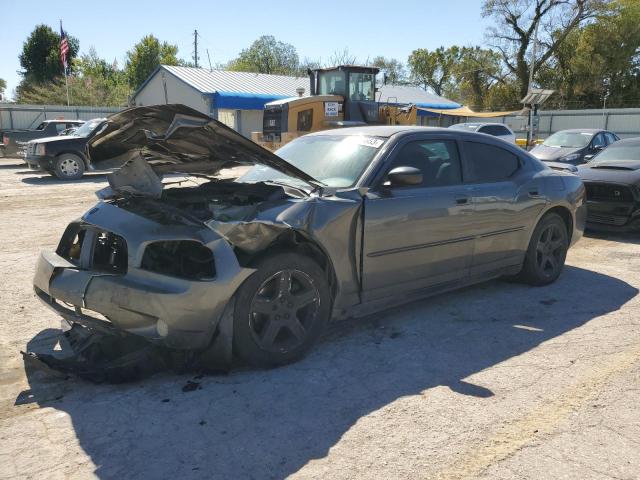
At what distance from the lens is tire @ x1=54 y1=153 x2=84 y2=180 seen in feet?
49.3

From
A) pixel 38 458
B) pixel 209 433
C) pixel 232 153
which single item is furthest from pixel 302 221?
pixel 38 458

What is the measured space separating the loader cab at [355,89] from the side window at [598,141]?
19.9ft

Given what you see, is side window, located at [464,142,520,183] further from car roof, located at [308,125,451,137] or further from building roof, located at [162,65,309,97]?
building roof, located at [162,65,309,97]

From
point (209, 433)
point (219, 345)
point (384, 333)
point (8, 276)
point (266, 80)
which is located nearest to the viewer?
point (209, 433)

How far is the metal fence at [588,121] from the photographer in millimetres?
29375

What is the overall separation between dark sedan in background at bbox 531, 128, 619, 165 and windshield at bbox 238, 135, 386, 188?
10579 millimetres

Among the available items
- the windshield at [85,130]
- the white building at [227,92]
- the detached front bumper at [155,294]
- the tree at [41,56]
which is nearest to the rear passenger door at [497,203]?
the detached front bumper at [155,294]

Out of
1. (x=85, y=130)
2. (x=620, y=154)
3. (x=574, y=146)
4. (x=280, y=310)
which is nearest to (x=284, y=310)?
(x=280, y=310)

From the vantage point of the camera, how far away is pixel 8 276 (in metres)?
5.66

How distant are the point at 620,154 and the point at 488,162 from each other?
5.56 meters

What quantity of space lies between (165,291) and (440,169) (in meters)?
2.61

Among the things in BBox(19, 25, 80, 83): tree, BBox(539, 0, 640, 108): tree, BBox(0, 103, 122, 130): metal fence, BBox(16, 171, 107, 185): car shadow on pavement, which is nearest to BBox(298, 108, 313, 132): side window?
BBox(16, 171, 107, 185): car shadow on pavement

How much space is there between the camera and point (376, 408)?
3113 mm

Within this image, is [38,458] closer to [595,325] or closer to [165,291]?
[165,291]
